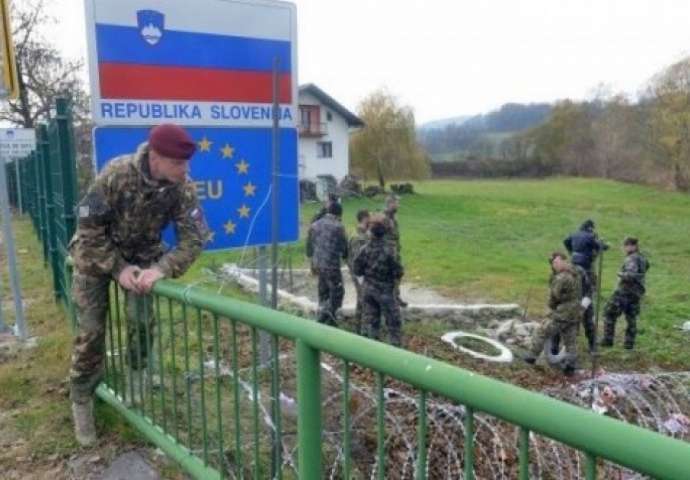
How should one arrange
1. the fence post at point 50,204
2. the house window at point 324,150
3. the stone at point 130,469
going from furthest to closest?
the house window at point 324,150 → the fence post at point 50,204 → the stone at point 130,469

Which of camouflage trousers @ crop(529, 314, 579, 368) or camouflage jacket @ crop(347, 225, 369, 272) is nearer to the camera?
camouflage trousers @ crop(529, 314, 579, 368)

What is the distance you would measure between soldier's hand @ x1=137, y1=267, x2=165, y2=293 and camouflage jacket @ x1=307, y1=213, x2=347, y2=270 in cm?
574

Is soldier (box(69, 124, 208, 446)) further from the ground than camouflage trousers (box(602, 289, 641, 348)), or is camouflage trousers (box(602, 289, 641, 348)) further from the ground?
soldier (box(69, 124, 208, 446))

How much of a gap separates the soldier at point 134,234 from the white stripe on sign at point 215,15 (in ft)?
2.54

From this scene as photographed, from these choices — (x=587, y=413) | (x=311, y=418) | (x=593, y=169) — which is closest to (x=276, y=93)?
(x=311, y=418)

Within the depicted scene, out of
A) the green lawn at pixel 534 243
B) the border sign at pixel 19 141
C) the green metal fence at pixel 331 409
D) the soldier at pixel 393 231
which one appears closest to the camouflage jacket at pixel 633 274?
the green lawn at pixel 534 243

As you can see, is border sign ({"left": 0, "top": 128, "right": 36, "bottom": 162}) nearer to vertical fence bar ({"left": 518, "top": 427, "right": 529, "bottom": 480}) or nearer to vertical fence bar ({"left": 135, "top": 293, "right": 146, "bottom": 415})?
vertical fence bar ({"left": 135, "top": 293, "right": 146, "bottom": 415})

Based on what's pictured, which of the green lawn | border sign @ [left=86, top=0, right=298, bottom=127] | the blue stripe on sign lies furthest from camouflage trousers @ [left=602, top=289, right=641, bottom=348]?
the blue stripe on sign

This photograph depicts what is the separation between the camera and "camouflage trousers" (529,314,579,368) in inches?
302

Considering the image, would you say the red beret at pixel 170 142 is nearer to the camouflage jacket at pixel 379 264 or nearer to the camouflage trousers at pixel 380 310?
the camouflage jacket at pixel 379 264

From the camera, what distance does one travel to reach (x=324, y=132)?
1551 inches

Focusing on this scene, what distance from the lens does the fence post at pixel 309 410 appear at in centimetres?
188

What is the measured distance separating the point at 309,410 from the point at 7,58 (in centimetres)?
429

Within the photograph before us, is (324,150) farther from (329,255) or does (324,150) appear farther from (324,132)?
(329,255)
